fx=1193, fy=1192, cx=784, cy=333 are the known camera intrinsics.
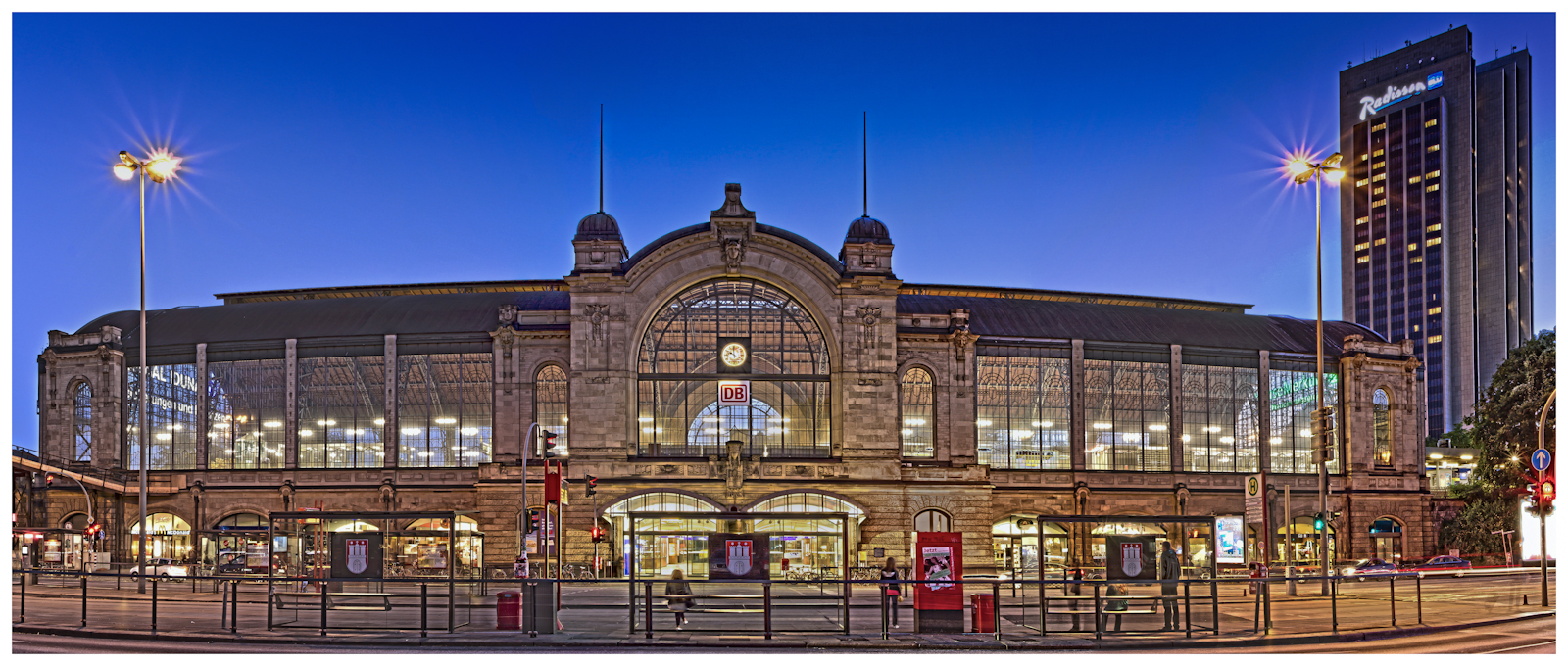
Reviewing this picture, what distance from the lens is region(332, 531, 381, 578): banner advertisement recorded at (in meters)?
27.2

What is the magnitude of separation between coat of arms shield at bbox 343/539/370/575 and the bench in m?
1.42

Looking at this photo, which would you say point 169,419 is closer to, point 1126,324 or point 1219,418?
point 1126,324

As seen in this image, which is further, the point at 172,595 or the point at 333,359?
the point at 333,359

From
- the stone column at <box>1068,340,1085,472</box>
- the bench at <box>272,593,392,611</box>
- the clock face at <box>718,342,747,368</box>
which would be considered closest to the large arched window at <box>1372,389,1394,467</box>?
the stone column at <box>1068,340,1085,472</box>

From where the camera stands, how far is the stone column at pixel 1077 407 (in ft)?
231

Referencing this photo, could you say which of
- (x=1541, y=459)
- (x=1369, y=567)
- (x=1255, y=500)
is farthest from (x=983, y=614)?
(x=1369, y=567)

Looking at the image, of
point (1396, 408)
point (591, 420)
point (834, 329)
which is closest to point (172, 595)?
point (591, 420)

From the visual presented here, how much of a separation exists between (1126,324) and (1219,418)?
8.00 meters

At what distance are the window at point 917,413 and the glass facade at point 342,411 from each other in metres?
30.2

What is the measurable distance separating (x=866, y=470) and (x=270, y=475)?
34.7m

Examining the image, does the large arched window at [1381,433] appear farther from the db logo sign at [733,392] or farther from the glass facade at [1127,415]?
the db logo sign at [733,392]

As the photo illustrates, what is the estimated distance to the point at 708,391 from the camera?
64.3 m

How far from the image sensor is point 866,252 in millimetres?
64250

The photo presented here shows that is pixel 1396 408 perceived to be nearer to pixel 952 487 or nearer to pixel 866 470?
pixel 952 487
